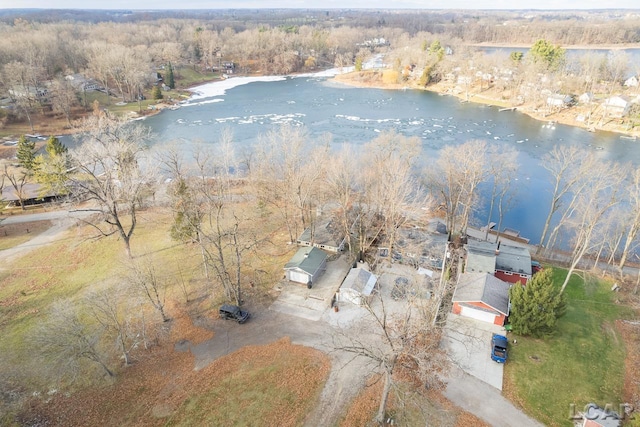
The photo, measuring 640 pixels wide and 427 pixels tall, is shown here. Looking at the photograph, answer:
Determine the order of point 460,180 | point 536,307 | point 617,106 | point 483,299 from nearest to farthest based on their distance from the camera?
point 536,307 < point 483,299 < point 460,180 < point 617,106

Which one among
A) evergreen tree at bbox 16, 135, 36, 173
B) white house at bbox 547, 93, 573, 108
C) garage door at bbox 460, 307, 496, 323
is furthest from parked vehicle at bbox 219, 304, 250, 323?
white house at bbox 547, 93, 573, 108

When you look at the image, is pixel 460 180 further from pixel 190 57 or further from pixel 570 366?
pixel 190 57

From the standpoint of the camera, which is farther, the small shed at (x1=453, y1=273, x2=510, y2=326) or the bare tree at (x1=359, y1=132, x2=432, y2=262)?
the bare tree at (x1=359, y1=132, x2=432, y2=262)

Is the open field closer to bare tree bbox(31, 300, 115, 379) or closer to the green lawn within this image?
bare tree bbox(31, 300, 115, 379)

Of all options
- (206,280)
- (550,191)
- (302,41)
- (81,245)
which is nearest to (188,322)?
(206,280)

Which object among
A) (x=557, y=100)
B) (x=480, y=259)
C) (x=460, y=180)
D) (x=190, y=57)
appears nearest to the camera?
(x=480, y=259)

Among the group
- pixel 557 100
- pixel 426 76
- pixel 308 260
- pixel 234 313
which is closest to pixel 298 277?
pixel 308 260
